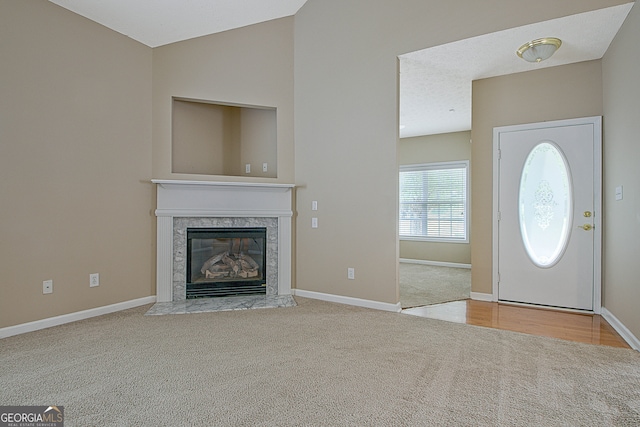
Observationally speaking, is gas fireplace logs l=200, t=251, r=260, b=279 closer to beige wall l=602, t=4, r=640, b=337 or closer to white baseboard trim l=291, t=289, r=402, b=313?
white baseboard trim l=291, t=289, r=402, b=313

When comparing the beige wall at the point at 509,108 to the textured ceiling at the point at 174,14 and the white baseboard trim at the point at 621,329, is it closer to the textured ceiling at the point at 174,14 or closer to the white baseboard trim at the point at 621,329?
the white baseboard trim at the point at 621,329

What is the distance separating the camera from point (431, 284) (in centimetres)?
515

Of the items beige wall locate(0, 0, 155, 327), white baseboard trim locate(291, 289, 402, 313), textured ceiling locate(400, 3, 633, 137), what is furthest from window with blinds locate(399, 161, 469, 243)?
beige wall locate(0, 0, 155, 327)

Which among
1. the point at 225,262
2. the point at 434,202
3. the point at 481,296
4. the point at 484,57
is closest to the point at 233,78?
the point at 225,262

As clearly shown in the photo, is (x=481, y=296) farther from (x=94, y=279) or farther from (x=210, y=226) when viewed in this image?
(x=94, y=279)

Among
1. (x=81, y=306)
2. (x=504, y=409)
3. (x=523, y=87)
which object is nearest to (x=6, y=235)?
(x=81, y=306)

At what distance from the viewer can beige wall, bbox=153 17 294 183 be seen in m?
4.05

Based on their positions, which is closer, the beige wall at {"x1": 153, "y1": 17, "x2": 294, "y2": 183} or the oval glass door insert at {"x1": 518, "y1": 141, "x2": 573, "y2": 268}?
the oval glass door insert at {"x1": 518, "y1": 141, "x2": 573, "y2": 268}

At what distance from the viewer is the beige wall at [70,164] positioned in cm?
294

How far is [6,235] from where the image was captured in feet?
9.52

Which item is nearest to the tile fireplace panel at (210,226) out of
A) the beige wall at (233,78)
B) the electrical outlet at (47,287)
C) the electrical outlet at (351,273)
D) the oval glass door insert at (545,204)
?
the beige wall at (233,78)

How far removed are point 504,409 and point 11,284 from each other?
3733mm

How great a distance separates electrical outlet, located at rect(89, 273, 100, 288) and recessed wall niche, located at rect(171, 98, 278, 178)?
1419 mm

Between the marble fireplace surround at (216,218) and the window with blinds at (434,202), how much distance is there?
12.3 ft
